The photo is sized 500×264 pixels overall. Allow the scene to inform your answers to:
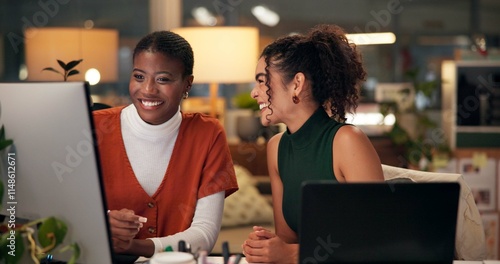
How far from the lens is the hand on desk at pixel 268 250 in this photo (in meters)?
1.67

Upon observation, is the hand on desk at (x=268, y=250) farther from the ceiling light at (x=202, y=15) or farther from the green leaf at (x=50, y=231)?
the ceiling light at (x=202, y=15)

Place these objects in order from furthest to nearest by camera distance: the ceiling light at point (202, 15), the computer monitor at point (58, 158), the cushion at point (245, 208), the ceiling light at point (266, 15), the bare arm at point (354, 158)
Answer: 1. the ceiling light at point (266, 15)
2. the ceiling light at point (202, 15)
3. the cushion at point (245, 208)
4. the bare arm at point (354, 158)
5. the computer monitor at point (58, 158)

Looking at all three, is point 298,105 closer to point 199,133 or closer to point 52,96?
point 199,133

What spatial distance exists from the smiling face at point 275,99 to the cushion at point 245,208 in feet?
6.39

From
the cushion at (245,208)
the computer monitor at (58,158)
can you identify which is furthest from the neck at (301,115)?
the cushion at (245,208)

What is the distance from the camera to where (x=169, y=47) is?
76.9 inches

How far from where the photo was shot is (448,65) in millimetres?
4547

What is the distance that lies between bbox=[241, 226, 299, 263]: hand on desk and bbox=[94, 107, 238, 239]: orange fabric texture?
0.32 metres

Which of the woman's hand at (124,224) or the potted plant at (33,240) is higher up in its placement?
the potted plant at (33,240)

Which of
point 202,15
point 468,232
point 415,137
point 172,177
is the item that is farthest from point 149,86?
point 202,15

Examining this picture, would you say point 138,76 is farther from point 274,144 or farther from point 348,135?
point 348,135

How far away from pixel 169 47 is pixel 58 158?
0.71 metres

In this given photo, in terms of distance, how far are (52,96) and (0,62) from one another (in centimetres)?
384

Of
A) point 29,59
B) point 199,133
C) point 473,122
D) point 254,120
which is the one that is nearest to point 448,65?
point 473,122
